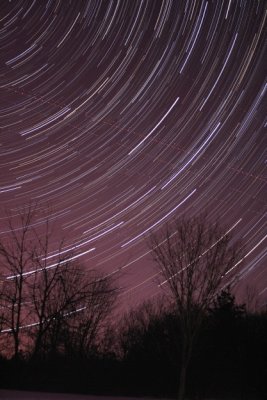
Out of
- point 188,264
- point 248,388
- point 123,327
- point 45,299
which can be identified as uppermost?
point 123,327

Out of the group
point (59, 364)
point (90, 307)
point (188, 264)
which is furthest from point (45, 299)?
point (90, 307)

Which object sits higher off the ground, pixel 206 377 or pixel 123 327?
pixel 123 327

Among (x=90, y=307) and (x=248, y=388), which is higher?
(x=90, y=307)

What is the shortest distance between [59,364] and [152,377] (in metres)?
3.86

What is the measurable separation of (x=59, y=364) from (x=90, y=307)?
1376 cm

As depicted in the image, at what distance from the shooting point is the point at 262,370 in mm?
22266

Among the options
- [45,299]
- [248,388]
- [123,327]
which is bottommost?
[248,388]

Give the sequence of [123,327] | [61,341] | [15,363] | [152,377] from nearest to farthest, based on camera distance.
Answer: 1. [15,363]
2. [152,377]
3. [61,341]
4. [123,327]

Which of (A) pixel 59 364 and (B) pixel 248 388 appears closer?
(A) pixel 59 364

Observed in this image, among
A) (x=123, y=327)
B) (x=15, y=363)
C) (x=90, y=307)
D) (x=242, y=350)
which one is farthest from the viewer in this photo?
(x=123, y=327)

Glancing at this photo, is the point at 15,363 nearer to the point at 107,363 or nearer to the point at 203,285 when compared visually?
the point at 107,363

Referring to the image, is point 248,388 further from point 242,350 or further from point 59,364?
point 59,364

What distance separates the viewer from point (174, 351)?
75.4 feet

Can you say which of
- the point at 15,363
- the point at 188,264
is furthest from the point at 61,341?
the point at 188,264
